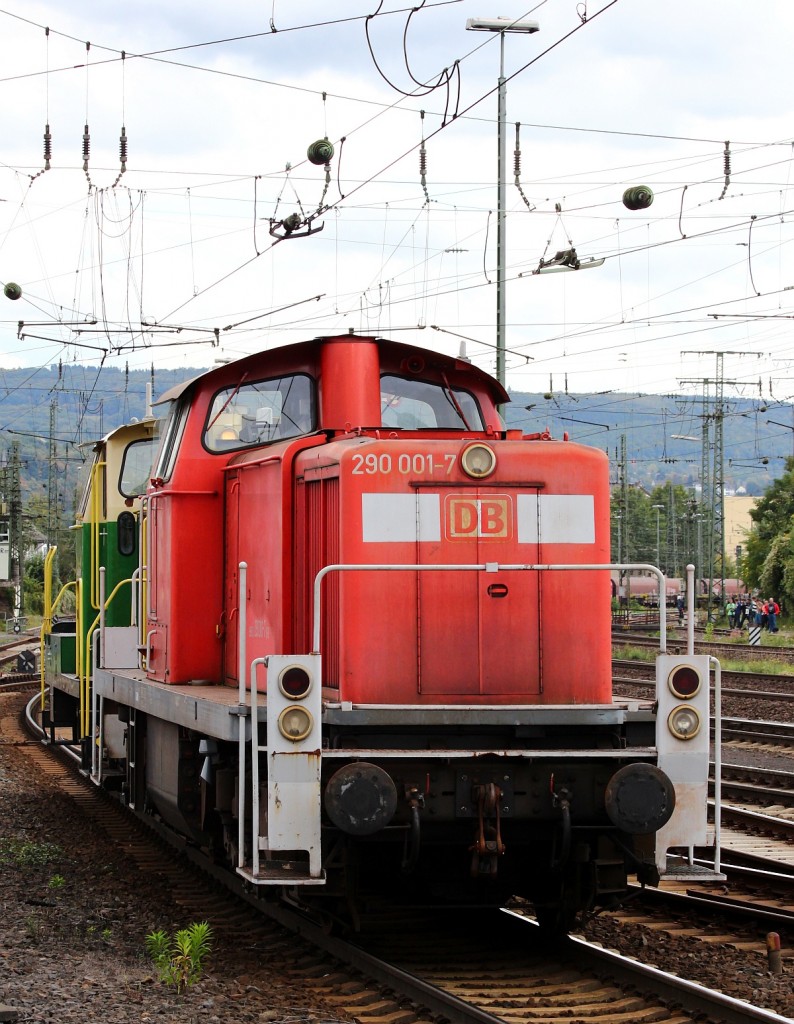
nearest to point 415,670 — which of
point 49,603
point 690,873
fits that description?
point 690,873

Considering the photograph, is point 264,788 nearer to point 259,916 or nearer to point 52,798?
point 259,916

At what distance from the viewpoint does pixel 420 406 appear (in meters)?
7.98

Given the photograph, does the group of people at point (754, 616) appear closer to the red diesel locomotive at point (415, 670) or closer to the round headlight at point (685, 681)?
the red diesel locomotive at point (415, 670)

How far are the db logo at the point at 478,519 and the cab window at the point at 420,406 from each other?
3.79ft

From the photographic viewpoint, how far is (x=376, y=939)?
23.2 feet

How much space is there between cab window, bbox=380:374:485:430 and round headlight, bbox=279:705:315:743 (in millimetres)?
2280

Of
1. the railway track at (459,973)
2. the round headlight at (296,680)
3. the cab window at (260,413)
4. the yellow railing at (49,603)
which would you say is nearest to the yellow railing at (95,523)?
the yellow railing at (49,603)

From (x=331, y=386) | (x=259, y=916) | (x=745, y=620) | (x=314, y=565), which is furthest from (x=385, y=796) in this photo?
(x=745, y=620)

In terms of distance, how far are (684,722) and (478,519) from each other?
4.85ft

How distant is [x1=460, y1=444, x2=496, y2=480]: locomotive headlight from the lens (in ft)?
22.3

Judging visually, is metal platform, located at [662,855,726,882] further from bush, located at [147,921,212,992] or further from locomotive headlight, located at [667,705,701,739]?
bush, located at [147,921,212,992]

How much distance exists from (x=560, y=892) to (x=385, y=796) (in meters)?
1.39

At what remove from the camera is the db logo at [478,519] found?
689 centimetres

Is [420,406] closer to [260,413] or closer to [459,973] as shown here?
[260,413]
